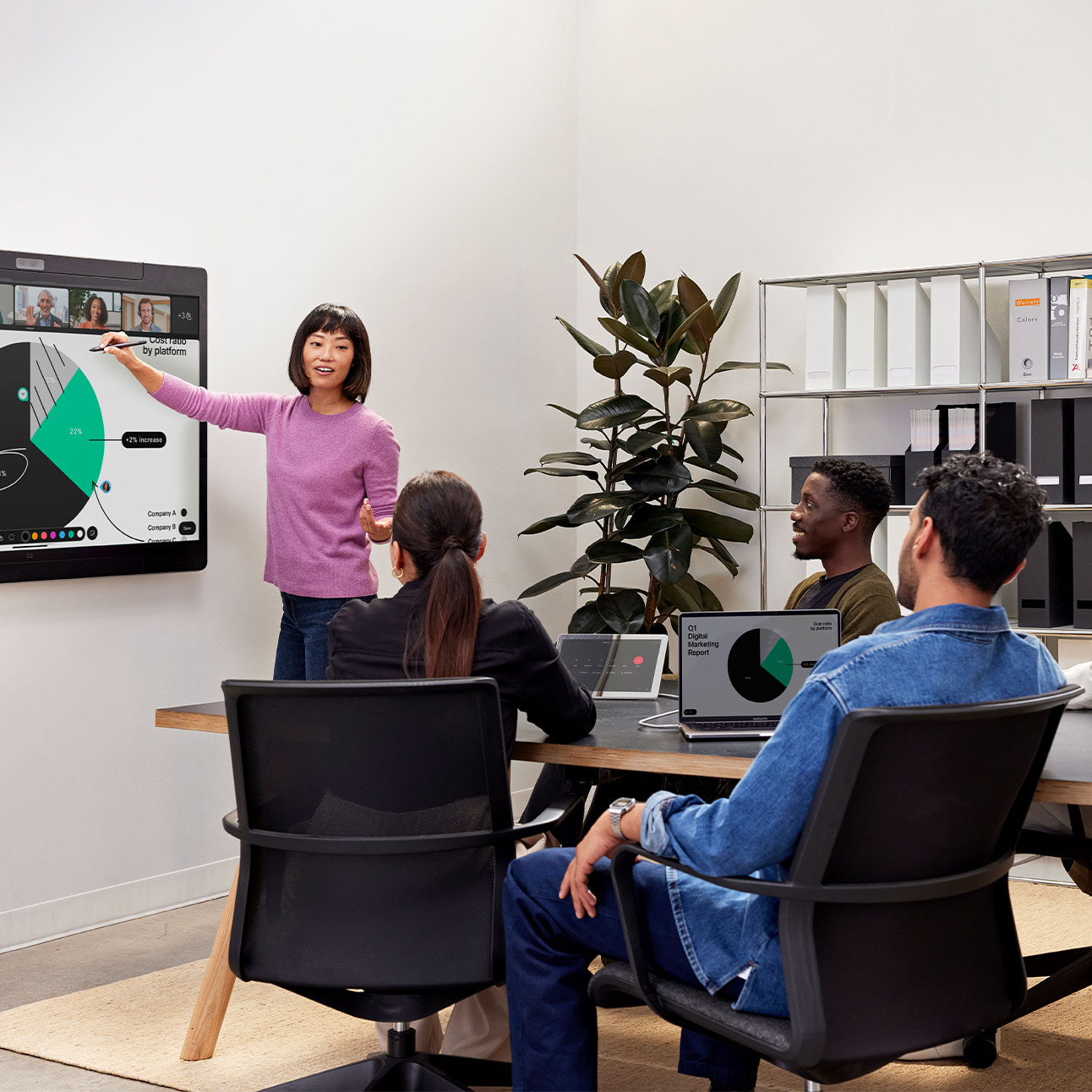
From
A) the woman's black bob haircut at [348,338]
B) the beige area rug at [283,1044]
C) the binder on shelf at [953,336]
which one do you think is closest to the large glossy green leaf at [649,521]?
the binder on shelf at [953,336]

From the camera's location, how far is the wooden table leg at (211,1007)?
292 centimetres

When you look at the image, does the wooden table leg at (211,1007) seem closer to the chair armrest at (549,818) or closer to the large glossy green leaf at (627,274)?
the chair armrest at (549,818)

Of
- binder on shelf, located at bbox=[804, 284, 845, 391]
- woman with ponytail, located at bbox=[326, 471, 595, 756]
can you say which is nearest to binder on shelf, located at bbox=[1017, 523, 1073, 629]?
binder on shelf, located at bbox=[804, 284, 845, 391]

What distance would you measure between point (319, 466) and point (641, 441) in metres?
1.45

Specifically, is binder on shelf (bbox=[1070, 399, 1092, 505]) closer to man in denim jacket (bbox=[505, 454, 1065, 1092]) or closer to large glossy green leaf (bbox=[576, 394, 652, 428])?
large glossy green leaf (bbox=[576, 394, 652, 428])

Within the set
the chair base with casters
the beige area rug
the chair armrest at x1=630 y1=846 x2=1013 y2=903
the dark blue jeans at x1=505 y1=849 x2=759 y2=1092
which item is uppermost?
the chair armrest at x1=630 y1=846 x2=1013 y2=903

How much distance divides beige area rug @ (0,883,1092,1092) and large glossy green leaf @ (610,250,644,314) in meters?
2.71

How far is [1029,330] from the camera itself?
172 inches

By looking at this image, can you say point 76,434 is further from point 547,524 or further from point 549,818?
point 549,818

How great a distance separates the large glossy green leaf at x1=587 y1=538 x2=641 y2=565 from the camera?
4.96 m

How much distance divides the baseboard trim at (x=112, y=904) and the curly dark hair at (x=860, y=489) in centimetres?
227

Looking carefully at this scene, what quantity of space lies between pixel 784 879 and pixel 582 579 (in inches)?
158

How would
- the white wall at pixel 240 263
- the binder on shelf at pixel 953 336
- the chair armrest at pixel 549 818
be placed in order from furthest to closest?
the binder on shelf at pixel 953 336 < the white wall at pixel 240 263 < the chair armrest at pixel 549 818

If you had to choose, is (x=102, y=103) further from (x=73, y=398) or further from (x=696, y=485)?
(x=696, y=485)
